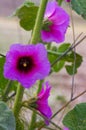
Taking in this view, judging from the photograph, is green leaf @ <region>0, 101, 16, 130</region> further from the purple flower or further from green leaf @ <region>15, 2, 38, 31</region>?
green leaf @ <region>15, 2, 38, 31</region>

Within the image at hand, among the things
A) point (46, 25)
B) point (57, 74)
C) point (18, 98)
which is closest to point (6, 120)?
point (18, 98)

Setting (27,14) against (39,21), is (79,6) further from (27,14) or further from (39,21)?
(27,14)

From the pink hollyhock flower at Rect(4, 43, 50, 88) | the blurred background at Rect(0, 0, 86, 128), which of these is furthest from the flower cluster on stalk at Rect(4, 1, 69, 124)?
the blurred background at Rect(0, 0, 86, 128)

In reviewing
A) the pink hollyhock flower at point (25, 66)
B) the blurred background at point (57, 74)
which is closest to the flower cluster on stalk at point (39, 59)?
the pink hollyhock flower at point (25, 66)

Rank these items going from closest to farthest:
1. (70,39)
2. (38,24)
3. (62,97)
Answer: (38,24)
(62,97)
(70,39)

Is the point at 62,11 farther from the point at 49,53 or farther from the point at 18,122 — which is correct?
the point at 18,122

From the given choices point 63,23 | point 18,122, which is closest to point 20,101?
point 18,122
